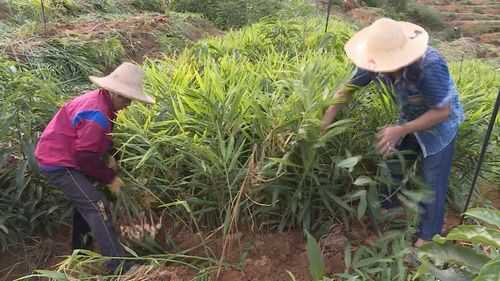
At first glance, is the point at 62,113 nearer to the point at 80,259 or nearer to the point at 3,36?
the point at 80,259

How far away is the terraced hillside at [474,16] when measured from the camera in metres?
23.7

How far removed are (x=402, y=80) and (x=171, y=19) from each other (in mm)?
5176

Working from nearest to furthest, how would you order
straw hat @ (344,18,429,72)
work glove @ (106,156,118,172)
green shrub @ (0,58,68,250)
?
straw hat @ (344,18,429,72) < work glove @ (106,156,118,172) < green shrub @ (0,58,68,250)

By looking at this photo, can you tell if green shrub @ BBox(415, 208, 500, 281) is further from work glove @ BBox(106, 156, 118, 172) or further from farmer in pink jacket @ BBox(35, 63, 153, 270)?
work glove @ BBox(106, 156, 118, 172)

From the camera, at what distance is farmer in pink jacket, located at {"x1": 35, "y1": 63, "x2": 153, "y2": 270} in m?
2.31

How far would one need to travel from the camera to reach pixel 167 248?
2.39 m

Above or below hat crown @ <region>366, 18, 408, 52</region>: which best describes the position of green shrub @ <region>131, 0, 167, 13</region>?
below

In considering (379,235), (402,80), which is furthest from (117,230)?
(402,80)

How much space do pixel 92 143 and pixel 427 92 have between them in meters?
1.45

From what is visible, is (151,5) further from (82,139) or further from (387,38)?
(387,38)

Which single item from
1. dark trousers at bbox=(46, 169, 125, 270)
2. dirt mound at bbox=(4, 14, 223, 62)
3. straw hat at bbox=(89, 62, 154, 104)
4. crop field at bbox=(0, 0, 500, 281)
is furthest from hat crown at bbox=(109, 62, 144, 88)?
dirt mound at bbox=(4, 14, 223, 62)

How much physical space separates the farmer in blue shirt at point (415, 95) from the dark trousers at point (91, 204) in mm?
1096

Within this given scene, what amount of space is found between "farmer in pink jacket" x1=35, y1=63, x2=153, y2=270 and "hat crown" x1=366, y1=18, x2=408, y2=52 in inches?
39.9

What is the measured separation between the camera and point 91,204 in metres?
2.39
